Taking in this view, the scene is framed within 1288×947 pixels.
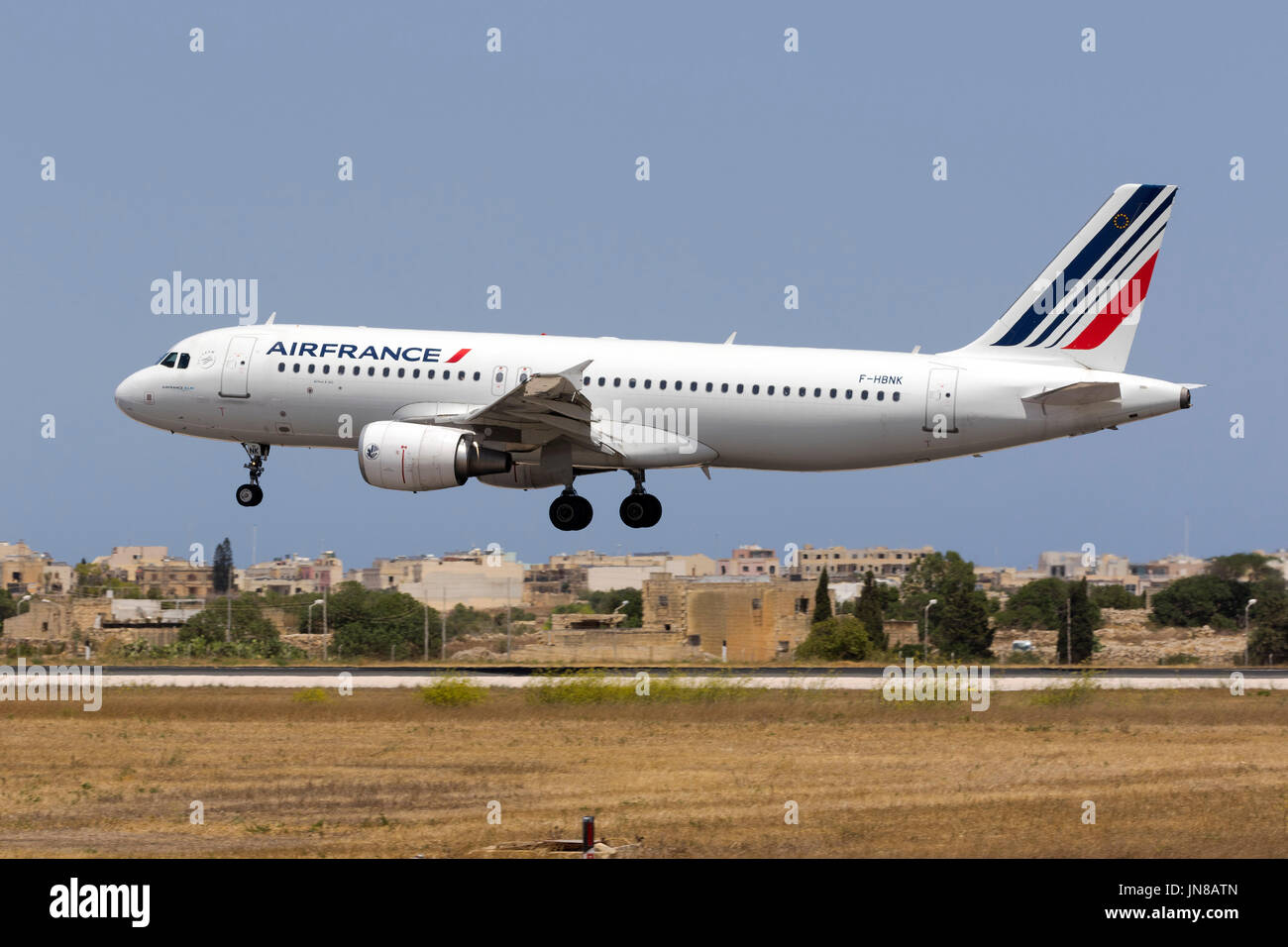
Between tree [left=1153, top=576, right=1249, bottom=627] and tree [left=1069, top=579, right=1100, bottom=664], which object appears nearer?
tree [left=1069, top=579, right=1100, bottom=664]

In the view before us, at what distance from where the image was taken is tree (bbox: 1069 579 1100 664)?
202 ft

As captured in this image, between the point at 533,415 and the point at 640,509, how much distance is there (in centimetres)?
520

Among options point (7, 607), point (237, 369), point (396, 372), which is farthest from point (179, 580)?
point (396, 372)

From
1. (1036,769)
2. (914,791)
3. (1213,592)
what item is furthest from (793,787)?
(1213,592)

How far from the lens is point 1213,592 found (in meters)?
72.0

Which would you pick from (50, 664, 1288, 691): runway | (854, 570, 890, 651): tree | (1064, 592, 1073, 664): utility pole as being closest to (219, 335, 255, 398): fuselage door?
(50, 664, 1288, 691): runway

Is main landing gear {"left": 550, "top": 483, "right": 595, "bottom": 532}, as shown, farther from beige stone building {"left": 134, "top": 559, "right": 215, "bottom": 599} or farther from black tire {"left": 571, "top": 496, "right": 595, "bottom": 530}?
beige stone building {"left": 134, "top": 559, "right": 215, "bottom": 599}

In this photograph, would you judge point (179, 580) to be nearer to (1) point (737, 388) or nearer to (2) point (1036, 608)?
(2) point (1036, 608)

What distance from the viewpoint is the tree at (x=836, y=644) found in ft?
177

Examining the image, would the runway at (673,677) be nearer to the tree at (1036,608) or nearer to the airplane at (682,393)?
the airplane at (682,393)

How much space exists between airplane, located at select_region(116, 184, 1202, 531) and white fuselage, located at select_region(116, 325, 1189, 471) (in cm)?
5

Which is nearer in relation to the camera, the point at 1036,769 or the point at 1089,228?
the point at 1036,769
